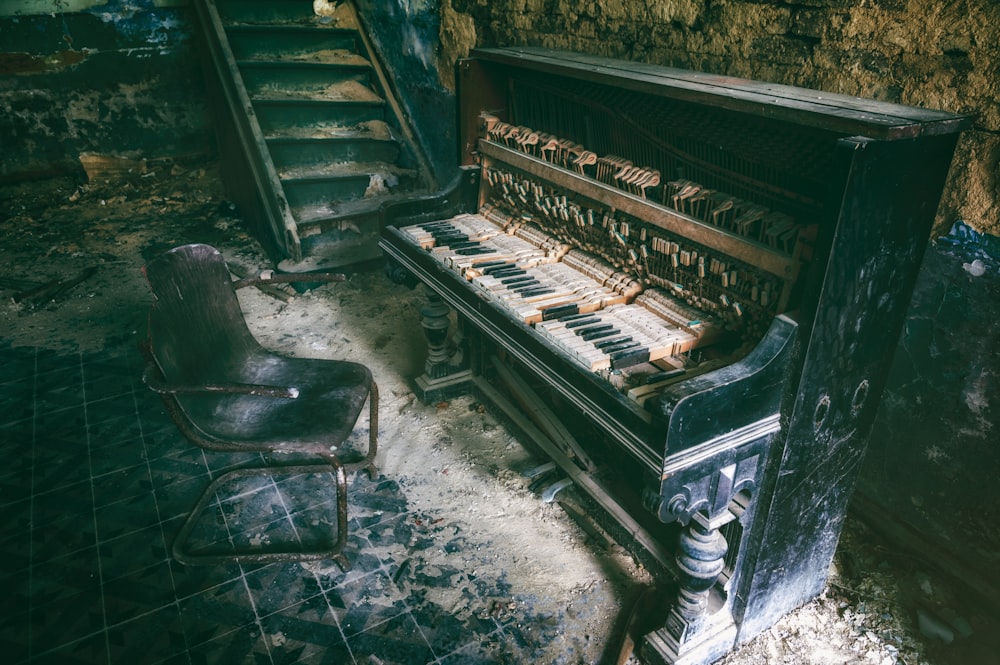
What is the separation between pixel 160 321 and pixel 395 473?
1.36 metres

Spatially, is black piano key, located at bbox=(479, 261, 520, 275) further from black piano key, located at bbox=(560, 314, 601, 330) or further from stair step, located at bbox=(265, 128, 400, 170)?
stair step, located at bbox=(265, 128, 400, 170)

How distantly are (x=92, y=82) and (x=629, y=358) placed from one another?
6709 millimetres

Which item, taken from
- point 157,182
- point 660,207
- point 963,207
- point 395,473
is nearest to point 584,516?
point 395,473

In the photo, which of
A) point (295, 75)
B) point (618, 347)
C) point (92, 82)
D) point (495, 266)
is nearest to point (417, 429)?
point (495, 266)

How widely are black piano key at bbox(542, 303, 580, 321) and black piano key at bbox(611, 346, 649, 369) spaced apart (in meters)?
0.38

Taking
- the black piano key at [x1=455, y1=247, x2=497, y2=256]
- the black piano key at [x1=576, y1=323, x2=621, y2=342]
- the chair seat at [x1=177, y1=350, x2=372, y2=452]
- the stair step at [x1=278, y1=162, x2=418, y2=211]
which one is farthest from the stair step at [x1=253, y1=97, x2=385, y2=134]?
the black piano key at [x1=576, y1=323, x2=621, y2=342]

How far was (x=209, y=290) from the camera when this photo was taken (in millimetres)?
3004

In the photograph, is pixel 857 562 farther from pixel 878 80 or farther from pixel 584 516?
pixel 878 80

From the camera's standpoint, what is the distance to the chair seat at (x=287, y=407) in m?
2.69

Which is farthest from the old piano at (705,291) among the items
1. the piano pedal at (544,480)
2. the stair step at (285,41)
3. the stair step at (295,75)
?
the stair step at (285,41)

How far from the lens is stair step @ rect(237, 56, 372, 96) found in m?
5.51

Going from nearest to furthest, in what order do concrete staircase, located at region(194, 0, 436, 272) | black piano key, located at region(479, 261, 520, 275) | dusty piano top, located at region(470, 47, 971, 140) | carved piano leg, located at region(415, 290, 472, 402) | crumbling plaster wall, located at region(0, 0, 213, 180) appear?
dusty piano top, located at region(470, 47, 971, 140)
black piano key, located at region(479, 261, 520, 275)
carved piano leg, located at region(415, 290, 472, 402)
concrete staircase, located at region(194, 0, 436, 272)
crumbling plaster wall, located at region(0, 0, 213, 180)

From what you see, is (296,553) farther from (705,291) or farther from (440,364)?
(705,291)

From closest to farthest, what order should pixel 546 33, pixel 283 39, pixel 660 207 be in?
pixel 660 207 < pixel 546 33 < pixel 283 39
